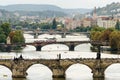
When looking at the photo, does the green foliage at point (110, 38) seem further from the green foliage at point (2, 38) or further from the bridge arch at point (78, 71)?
the bridge arch at point (78, 71)

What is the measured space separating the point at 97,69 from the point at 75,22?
141 metres

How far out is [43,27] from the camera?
521 ft

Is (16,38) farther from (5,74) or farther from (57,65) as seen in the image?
(57,65)

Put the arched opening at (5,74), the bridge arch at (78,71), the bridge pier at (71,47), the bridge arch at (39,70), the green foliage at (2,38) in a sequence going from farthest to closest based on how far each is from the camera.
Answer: the green foliage at (2,38) < the bridge pier at (71,47) < the bridge arch at (39,70) < the bridge arch at (78,71) < the arched opening at (5,74)

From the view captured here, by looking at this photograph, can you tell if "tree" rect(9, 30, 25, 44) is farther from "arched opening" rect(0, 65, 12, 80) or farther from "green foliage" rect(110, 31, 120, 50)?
"arched opening" rect(0, 65, 12, 80)

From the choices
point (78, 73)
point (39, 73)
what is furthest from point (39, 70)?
point (78, 73)

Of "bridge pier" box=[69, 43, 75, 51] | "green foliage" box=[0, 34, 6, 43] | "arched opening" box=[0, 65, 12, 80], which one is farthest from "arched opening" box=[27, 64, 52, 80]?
"green foliage" box=[0, 34, 6, 43]

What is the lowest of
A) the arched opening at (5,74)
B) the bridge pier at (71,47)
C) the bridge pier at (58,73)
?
the bridge pier at (71,47)

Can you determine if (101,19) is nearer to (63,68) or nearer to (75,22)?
(75,22)

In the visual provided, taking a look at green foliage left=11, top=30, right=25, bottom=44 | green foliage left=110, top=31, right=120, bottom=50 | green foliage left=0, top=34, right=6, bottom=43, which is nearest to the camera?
green foliage left=110, top=31, right=120, bottom=50

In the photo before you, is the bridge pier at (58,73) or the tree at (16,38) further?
the tree at (16,38)

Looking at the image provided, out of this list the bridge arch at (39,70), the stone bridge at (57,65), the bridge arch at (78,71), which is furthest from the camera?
the bridge arch at (39,70)

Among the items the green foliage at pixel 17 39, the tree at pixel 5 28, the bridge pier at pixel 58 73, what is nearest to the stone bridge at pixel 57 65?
the bridge pier at pixel 58 73

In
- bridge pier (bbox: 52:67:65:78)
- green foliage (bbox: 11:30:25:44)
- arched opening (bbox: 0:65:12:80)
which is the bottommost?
green foliage (bbox: 11:30:25:44)
